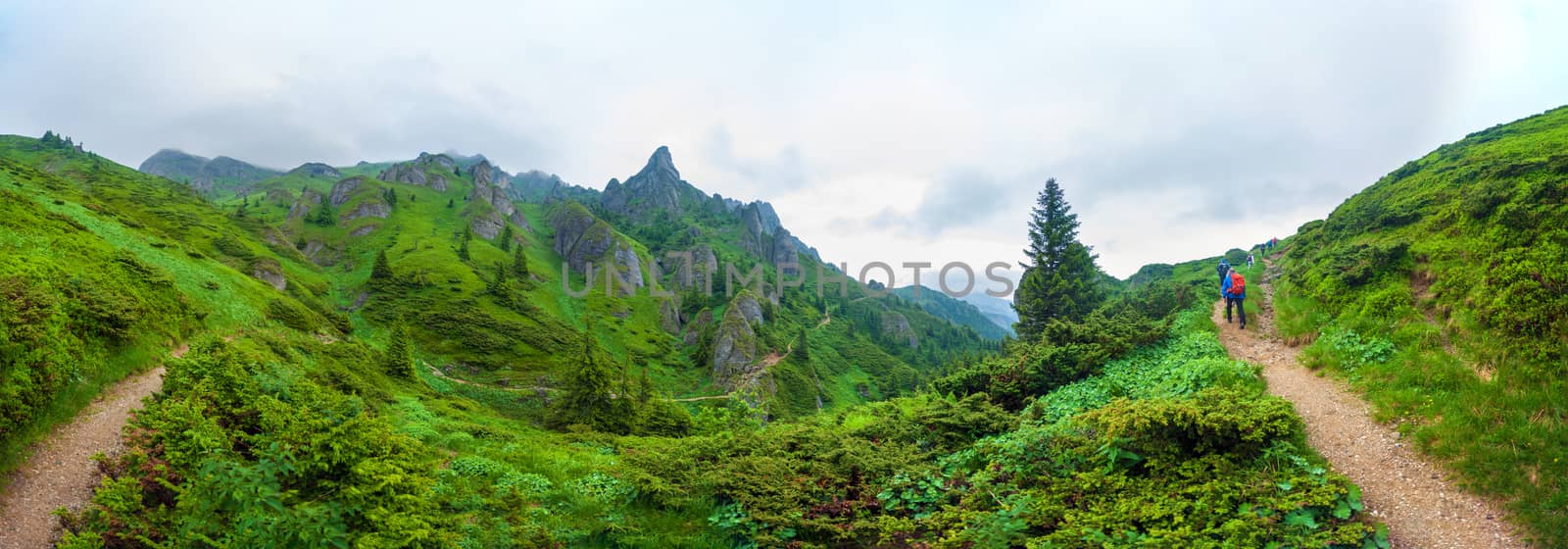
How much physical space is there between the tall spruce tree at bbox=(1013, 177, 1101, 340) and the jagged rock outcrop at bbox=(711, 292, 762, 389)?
1975 inches

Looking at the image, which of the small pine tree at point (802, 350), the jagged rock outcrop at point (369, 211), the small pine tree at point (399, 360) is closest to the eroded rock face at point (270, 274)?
the small pine tree at point (399, 360)

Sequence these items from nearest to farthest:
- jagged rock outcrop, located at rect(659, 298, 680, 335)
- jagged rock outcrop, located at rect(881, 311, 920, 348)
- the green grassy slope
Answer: the green grassy slope → jagged rock outcrop, located at rect(659, 298, 680, 335) → jagged rock outcrop, located at rect(881, 311, 920, 348)

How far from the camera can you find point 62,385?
11.0m

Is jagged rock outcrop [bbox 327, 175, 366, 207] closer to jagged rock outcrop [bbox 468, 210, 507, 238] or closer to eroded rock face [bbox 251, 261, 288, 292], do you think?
jagged rock outcrop [bbox 468, 210, 507, 238]

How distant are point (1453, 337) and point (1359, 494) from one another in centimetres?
658

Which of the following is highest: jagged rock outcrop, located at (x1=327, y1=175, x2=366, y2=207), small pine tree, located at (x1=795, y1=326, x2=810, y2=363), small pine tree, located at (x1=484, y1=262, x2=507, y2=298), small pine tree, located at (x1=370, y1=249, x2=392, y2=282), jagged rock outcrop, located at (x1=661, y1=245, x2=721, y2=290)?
jagged rock outcrop, located at (x1=327, y1=175, x2=366, y2=207)

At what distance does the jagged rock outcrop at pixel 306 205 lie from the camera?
10767 centimetres

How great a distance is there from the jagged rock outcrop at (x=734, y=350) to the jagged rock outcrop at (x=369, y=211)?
80.1 meters

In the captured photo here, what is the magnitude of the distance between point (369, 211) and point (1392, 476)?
462ft

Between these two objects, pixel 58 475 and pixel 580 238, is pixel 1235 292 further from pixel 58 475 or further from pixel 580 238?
pixel 580 238

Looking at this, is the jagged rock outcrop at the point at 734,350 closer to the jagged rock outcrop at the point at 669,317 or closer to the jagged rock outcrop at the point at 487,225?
the jagged rock outcrop at the point at 669,317

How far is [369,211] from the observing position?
108125 millimetres

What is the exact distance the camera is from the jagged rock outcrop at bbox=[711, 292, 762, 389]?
80.7m

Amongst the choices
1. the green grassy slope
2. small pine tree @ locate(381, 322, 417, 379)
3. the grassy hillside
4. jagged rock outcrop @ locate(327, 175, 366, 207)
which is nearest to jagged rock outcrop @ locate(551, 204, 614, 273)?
jagged rock outcrop @ locate(327, 175, 366, 207)
